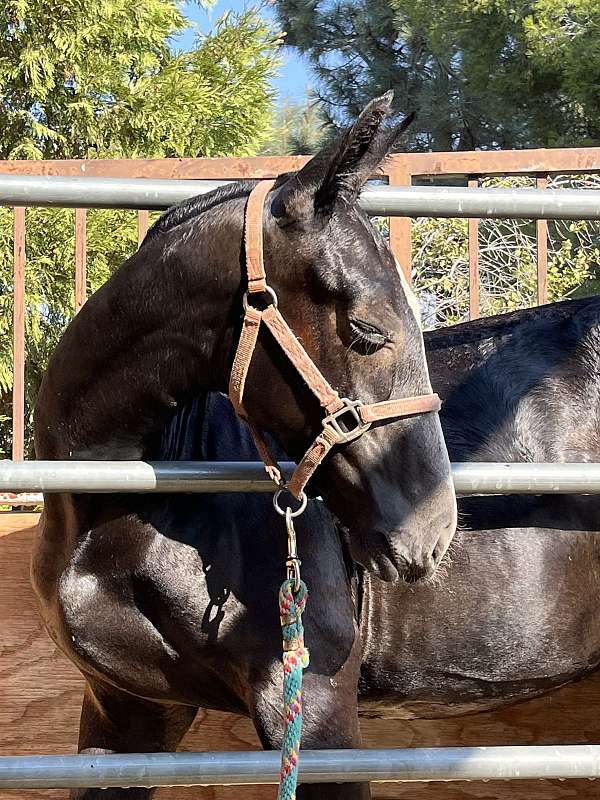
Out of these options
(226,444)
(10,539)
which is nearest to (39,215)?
(10,539)

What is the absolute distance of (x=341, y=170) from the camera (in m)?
1.62

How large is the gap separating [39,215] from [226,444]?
14.6 ft

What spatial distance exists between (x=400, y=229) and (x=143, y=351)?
1610mm

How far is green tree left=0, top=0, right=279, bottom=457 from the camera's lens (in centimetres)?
617

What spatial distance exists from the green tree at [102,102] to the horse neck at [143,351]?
13.8ft

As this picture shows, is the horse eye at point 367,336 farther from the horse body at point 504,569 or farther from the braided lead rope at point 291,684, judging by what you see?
the horse body at point 504,569

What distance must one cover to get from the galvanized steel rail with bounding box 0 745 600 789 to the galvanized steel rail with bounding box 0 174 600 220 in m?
0.83

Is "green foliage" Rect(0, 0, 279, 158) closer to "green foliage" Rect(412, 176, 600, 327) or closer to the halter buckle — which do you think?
"green foliage" Rect(412, 176, 600, 327)

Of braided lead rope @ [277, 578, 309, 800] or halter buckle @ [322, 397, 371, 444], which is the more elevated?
halter buckle @ [322, 397, 371, 444]

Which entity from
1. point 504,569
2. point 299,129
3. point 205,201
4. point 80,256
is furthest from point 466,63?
point 205,201

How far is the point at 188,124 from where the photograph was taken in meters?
6.98

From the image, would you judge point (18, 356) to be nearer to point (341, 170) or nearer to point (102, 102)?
point (341, 170)

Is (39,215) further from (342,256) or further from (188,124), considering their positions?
(342,256)

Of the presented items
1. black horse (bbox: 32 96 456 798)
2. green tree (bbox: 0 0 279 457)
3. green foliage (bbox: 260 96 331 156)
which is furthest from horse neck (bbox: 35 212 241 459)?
green foliage (bbox: 260 96 331 156)
